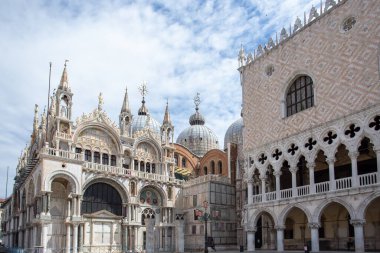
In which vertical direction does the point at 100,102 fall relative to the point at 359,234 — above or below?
above

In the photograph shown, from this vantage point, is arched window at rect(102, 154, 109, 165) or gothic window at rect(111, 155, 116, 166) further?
gothic window at rect(111, 155, 116, 166)

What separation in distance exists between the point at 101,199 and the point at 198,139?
2714cm

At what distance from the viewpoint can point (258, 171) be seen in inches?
1275

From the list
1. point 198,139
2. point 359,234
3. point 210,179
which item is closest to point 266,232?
point 210,179

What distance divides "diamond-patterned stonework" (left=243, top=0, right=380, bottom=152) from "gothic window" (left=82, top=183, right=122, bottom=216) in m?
13.2

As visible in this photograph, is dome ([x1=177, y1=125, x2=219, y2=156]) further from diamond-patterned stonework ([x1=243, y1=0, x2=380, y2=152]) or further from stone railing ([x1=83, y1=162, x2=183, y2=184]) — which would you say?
diamond-patterned stonework ([x1=243, y1=0, x2=380, y2=152])

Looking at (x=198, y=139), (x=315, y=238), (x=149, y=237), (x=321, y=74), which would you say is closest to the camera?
(x=315, y=238)

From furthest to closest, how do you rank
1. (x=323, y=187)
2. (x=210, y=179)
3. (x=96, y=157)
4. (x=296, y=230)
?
(x=210, y=179) → (x=96, y=157) → (x=296, y=230) → (x=323, y=187)

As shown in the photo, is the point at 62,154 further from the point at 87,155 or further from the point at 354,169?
the point at 354,169

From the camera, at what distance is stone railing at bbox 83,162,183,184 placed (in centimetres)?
3688

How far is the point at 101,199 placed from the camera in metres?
37.7


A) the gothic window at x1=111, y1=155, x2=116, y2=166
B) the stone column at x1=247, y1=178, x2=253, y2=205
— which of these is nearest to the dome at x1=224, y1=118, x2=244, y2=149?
the gothic window at x1=111, y1=155, x2=116, y2=166

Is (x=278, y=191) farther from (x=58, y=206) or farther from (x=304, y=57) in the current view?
(x=58, y=206)

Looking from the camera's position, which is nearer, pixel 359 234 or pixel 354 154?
pixel 359 234
